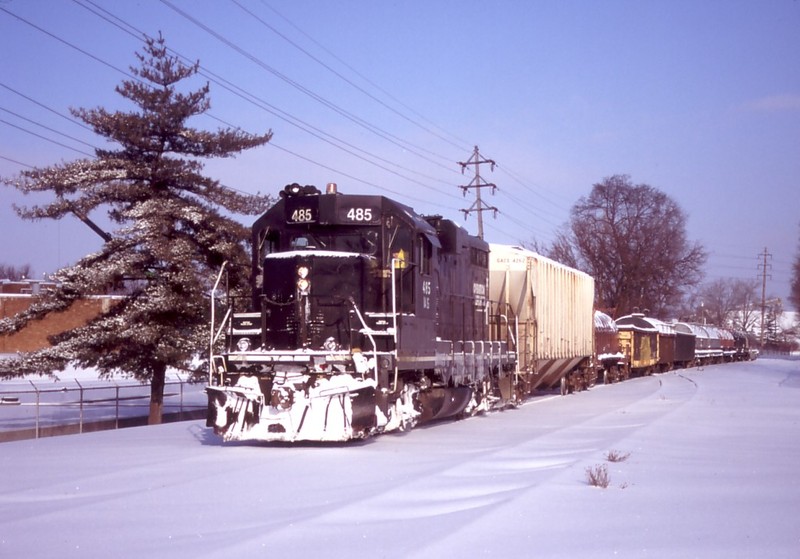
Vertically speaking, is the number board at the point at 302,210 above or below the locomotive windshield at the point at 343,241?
above

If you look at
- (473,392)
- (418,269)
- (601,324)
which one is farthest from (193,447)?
(601,324)

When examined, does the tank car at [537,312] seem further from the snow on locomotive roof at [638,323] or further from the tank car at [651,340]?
the snow on locomotive roof at [638,323]

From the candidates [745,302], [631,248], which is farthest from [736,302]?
[631,248]

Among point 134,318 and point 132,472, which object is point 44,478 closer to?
point 132,472

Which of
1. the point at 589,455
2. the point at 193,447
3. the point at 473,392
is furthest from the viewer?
the point at 473,392

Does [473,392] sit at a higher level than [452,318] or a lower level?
lower

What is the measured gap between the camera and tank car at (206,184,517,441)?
12016 millimetres

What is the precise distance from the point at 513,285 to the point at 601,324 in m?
13.6

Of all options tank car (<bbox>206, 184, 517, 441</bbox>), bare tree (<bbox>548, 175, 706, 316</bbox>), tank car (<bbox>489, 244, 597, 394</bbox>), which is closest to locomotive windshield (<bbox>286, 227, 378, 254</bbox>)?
tank car (<bbox>206, 184, 517, 441</bbox>)

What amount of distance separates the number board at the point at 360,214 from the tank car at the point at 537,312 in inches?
270

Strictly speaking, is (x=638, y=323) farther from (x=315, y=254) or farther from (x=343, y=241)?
(x=315, y=254)

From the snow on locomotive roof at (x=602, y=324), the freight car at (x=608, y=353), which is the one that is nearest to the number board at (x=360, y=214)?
the freight car at (x=608, y=353)

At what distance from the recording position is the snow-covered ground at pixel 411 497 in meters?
6.25

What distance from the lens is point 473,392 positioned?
1761 cm
